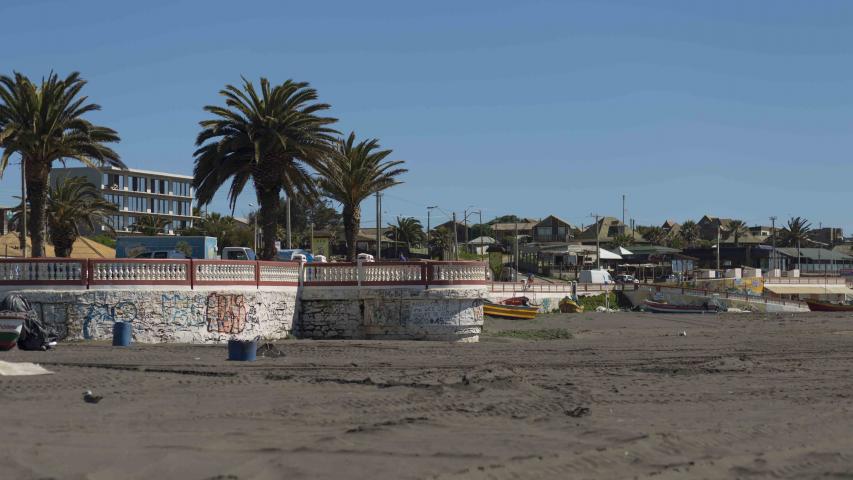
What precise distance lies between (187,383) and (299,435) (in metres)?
4.88

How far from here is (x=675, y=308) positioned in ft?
179

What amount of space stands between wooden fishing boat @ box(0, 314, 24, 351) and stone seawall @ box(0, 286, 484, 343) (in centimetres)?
211

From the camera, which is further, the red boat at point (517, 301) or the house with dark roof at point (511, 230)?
the house with dark roof at point (511, 230)

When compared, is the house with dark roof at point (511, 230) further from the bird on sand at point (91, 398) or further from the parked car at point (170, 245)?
the bird on sand at point (91, 398)

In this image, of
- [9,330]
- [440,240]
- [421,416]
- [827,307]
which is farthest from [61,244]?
[440,240]

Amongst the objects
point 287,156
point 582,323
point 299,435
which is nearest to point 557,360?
point 299,435

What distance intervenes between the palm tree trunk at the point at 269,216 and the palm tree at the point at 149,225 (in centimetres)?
5730

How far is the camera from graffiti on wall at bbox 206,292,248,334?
24.0 meters

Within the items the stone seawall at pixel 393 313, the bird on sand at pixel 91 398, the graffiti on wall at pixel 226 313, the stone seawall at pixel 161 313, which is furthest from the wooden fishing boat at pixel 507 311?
the bird on sand at pixel 91 398

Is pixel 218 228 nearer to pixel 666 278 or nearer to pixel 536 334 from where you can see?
pixel 666 278

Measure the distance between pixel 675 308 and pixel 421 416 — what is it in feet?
147

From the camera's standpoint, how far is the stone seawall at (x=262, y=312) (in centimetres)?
2245

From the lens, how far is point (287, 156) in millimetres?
31547

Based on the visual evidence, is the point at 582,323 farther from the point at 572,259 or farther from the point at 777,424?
the point at 572,259
